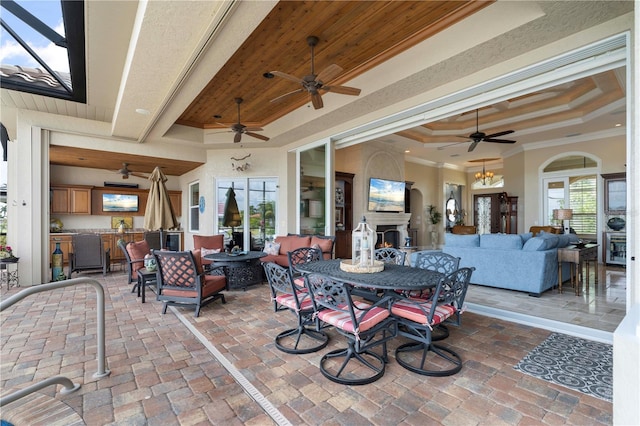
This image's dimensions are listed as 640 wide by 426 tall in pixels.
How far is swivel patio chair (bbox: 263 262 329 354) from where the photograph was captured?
288 cm

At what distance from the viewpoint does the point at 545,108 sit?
6.71 metres

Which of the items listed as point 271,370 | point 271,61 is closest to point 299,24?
point 271,61

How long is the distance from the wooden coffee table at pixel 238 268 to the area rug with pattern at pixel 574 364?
4.13 metres

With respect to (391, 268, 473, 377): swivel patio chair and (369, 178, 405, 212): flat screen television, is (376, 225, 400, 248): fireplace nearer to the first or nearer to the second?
(369, 178, 405, 212): flat screen television

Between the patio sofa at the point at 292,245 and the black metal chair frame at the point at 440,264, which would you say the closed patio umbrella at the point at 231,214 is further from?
the black metal chair frame at the point at 440,264

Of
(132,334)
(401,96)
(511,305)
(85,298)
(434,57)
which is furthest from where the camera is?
(85,298)

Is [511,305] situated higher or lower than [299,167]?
lower

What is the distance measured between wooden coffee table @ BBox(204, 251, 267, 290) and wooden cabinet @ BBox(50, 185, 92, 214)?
5905 millimetres

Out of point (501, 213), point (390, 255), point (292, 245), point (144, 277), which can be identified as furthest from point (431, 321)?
point (501, 213)

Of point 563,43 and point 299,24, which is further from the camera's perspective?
point 299,24

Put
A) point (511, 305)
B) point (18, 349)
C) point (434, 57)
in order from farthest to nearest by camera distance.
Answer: point (511, 305) < point (434, 57) < point (18, 349)

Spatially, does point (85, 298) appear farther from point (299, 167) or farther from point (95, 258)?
point (299, 167)

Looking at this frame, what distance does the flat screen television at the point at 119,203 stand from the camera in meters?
9.15

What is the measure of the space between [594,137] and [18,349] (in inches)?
474
